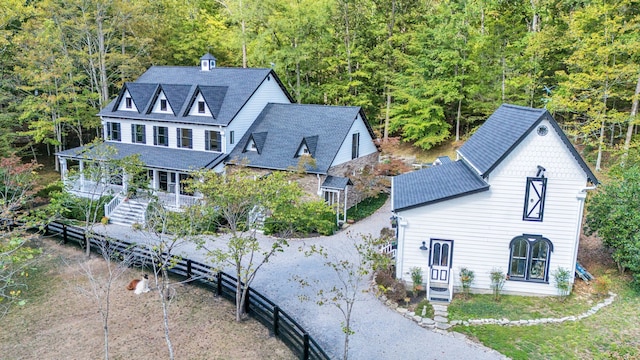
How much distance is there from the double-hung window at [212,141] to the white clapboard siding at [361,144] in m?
7.35

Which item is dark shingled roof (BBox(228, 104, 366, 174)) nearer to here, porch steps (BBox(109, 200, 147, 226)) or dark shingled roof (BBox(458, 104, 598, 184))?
porch steps (BBox(109, 200, 147, 226))

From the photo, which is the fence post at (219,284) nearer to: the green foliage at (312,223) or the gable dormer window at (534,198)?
the green foliage at (312,223)

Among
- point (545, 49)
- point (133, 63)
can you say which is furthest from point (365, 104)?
point (133, 63)

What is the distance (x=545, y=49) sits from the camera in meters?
29.5

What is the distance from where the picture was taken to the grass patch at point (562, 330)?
41.5 ft

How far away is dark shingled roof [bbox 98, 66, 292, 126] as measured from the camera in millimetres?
27203

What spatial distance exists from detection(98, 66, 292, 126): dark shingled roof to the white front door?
15008 millimetres

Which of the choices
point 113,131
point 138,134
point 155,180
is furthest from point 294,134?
point 113,131

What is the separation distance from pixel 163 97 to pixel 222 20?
2237cm

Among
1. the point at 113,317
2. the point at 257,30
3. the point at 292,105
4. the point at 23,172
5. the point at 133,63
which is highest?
the point at 257,30

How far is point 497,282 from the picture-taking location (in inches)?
629

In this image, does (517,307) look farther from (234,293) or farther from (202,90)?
(202,90)

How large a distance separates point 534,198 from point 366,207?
41.9 feet

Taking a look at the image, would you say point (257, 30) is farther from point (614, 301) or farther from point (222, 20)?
point (614, 301)
